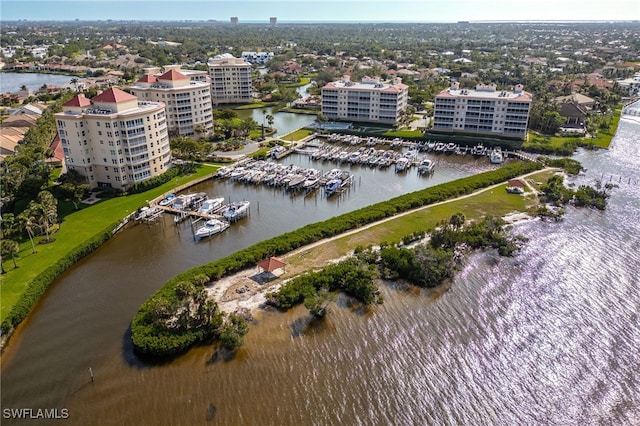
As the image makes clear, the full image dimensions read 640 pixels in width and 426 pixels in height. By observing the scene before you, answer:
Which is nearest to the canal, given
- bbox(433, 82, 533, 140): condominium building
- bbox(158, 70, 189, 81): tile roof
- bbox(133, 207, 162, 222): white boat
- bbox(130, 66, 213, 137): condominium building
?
bbox(133, 207, 162, 222): white boat

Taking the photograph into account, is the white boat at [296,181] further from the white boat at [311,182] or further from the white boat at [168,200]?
the white boat at [168,200]

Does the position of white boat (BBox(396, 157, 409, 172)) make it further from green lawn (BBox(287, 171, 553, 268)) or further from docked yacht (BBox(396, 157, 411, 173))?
green lawn (BBox(287, 171, 553, 268))

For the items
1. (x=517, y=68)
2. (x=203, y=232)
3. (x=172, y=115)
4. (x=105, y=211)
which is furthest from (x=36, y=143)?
(x=517, y=68)

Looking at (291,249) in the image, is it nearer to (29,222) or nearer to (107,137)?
(29,222)

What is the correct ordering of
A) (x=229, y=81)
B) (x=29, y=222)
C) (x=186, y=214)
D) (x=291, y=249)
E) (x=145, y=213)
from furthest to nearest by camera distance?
(x=229, y=81) → (x=186, y=214) → (x=145, y=213) → (x=291, y=249) → (x=29, y=222)

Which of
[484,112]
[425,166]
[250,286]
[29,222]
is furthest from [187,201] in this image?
[484,112]

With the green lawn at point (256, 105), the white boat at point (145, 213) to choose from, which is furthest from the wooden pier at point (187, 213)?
the green lawn at point (256, 105)

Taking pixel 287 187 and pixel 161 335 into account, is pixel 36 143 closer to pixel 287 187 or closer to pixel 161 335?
pixel 287 187
